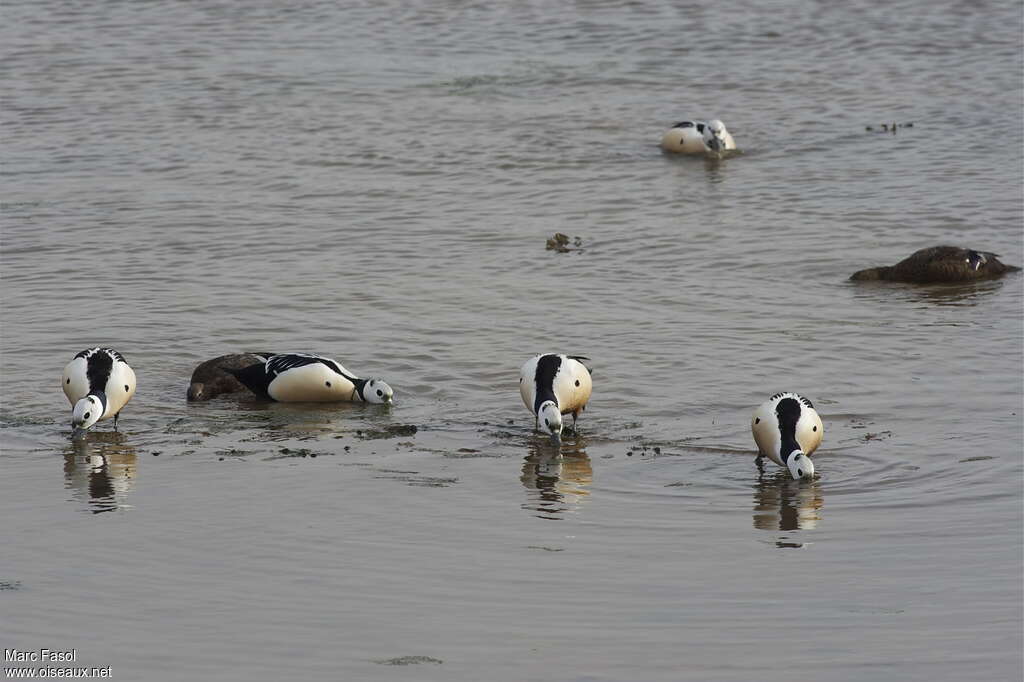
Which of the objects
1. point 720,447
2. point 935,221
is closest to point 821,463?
point 720,447

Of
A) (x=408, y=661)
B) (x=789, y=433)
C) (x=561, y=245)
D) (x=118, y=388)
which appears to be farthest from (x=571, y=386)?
(x=561, y=245)

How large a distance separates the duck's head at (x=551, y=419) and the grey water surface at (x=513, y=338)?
204 mm

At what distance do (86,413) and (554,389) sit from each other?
3251 mm

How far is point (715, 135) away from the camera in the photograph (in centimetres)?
2241

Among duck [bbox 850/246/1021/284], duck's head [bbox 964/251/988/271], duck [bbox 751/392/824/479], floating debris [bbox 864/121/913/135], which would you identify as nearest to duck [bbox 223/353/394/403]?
duck [bbox 751/392/824/479]

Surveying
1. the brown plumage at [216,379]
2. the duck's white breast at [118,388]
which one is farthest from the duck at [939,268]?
the duck's white breast at [118,388]

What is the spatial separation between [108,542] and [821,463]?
4747 mm

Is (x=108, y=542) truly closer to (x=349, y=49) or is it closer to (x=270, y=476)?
(x=270, y=476)

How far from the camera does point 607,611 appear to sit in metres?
7.43

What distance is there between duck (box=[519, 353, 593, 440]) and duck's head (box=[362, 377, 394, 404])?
1043mm

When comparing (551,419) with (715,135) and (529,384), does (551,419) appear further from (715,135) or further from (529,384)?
(715,135)

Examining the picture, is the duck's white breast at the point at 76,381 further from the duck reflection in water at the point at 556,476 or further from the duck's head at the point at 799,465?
the duck's head at the point at 799,465

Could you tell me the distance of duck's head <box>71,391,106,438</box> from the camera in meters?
11.0

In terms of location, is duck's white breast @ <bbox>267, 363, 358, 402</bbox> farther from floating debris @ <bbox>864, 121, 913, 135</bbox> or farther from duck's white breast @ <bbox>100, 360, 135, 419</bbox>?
floating debris @ <bbox>864, 121, 913, 135</bbox>
